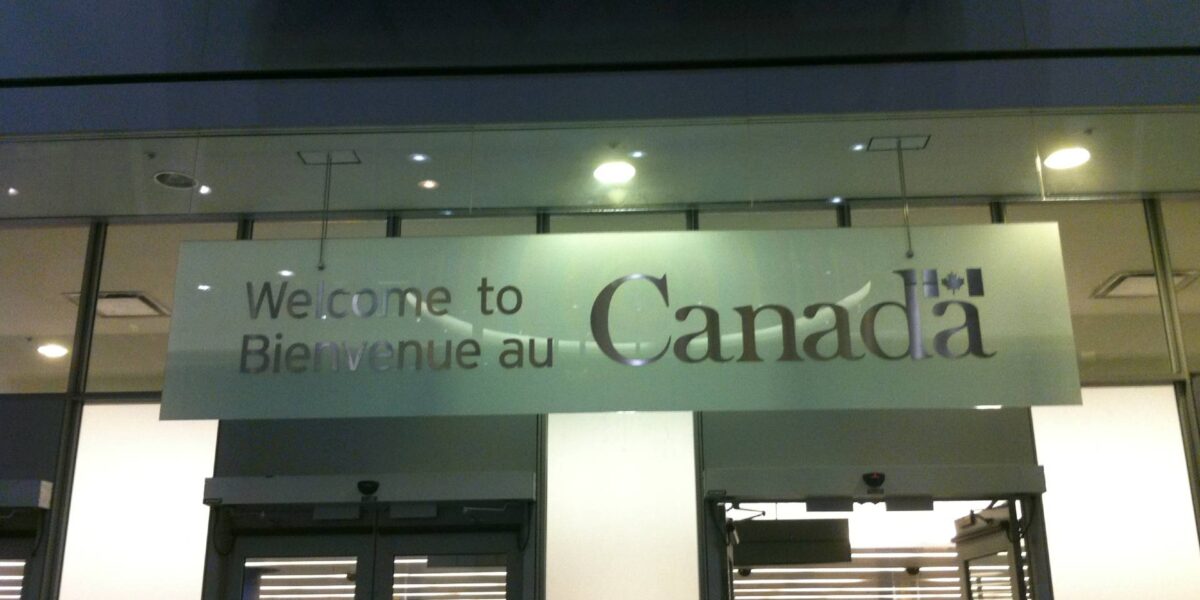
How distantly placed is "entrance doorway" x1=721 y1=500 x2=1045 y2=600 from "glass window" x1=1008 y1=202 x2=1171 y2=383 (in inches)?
41.4

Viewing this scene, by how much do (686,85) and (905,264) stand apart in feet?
4.69

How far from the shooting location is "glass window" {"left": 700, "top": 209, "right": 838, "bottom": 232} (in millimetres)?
6797

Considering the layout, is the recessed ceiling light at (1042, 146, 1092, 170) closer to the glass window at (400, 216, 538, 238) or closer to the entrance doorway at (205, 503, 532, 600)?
the glass window at (400, 216, 538, 238)

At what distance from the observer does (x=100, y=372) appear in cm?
669

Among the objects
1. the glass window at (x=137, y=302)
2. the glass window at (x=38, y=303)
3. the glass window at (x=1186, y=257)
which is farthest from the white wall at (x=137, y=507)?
the glass window at (x=1186, y=257)

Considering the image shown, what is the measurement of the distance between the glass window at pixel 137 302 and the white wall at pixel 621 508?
2442 millimetres

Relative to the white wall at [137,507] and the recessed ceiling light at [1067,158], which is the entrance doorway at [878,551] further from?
the white wall at [137,507]

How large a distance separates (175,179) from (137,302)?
2.94 feet

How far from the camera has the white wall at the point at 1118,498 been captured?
20.0ft

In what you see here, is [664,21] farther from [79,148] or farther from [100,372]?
[100,372]

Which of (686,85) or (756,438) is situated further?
(756,438)

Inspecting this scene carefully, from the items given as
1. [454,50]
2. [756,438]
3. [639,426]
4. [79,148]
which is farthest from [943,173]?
[79,148]

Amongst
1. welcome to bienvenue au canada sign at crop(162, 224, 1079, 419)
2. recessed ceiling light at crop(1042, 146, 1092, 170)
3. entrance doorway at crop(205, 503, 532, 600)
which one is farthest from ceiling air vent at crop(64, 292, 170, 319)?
recessed ceiling light at crop(1042, 146, 1092, 170)

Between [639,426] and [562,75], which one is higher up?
[562,75]
